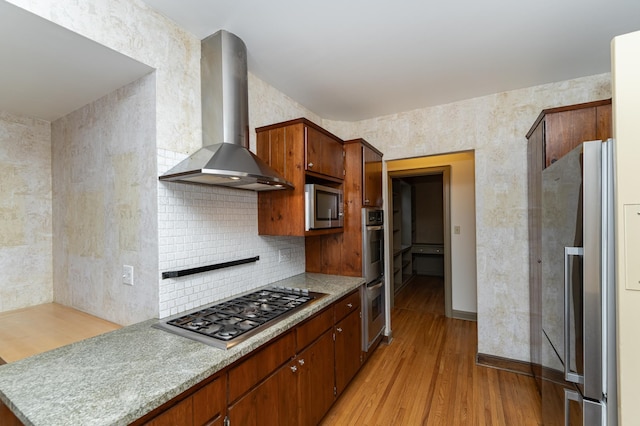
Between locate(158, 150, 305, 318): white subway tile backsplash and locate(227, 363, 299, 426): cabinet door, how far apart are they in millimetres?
702

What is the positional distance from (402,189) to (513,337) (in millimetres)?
3786

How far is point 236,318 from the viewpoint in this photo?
1576 millimetres

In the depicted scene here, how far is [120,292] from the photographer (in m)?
1.74

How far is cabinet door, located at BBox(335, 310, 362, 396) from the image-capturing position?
2.12 m

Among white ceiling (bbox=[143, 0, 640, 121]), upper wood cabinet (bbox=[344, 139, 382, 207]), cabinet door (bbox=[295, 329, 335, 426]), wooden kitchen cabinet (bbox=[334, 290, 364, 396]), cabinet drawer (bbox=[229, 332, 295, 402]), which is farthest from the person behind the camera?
upper wood cabinet (bbox=[344, 139, 382, 207])

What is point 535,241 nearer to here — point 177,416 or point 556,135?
point 556,135

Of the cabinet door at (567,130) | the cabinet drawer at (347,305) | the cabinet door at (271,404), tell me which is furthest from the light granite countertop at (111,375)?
the cabinet door at (567,130)

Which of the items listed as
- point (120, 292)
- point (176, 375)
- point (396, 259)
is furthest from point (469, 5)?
point (396, 259)

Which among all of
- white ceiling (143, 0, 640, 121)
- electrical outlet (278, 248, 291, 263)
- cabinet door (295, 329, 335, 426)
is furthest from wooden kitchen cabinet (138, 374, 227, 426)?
white ceiling (143, 0, 640, 121)

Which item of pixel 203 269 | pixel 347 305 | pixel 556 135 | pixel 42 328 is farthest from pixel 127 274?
pixel 556 135

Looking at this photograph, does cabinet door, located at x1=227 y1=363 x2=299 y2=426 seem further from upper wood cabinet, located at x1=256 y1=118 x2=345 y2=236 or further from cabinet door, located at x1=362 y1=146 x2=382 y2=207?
cabinet door, located at x1=362 y1=146 x2=382 y2=207

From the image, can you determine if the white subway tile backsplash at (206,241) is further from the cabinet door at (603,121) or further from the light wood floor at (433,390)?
the cabinet door at (603,121)

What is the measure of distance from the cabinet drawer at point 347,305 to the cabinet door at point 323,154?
3.47 feet

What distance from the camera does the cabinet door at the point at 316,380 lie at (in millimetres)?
1664
